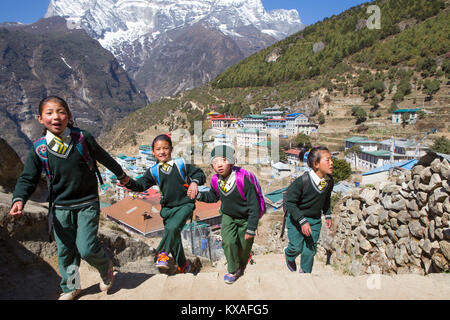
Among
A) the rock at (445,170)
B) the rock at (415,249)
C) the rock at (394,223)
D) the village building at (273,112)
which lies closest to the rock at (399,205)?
the rock at (394,223)

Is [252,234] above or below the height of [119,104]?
below

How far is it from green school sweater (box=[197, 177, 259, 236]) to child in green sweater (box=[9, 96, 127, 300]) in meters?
1.16

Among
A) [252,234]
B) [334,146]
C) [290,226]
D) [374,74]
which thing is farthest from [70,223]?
[374,74]

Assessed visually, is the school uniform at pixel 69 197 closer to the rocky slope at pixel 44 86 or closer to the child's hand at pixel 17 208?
the child's hand at pixel 17 208

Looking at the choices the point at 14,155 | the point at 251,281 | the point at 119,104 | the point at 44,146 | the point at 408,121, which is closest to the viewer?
the point at 44,146

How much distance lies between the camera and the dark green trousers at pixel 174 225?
3031mm

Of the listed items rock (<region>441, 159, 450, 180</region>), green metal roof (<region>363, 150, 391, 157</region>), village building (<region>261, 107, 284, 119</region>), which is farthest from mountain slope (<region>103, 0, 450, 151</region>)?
rock (<region>441, 159, 450, 180</region>)

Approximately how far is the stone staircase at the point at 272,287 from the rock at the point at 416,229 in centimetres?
115

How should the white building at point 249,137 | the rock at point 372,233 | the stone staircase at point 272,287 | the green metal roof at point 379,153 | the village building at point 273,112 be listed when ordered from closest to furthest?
the stone staircase at point 272,287 < the rock at point 372,233 < the green metal roof at point 379,153 < the white building at point 249,137 < the village building at point 273,112

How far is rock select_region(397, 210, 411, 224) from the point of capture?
410 cm
